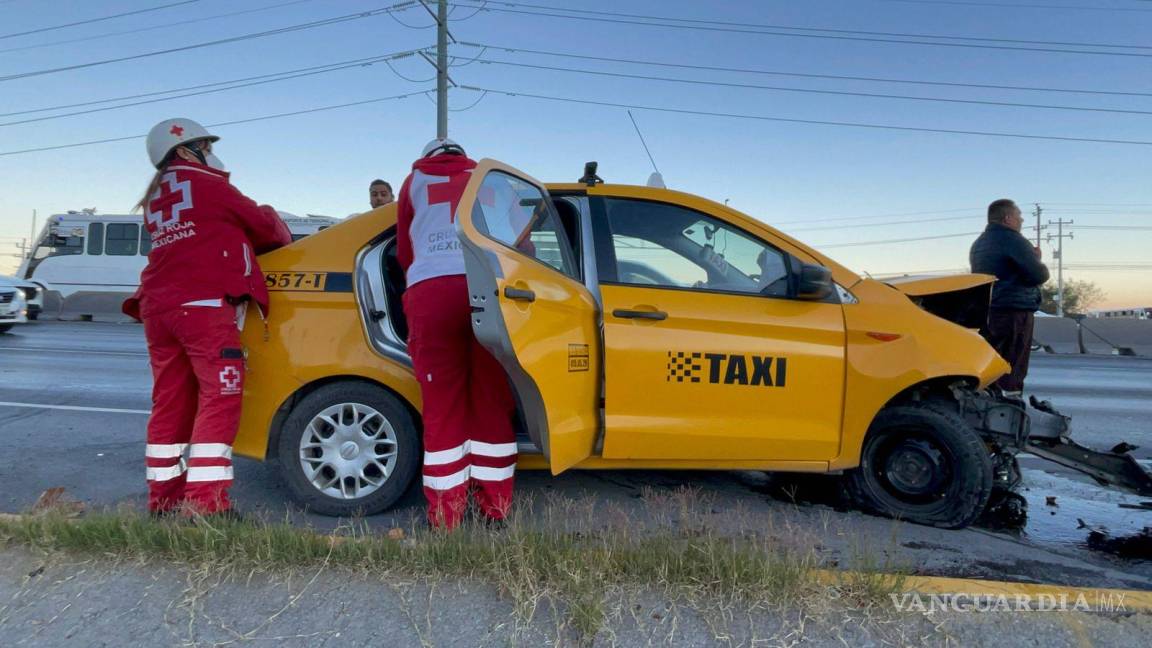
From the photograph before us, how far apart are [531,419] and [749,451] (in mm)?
1150

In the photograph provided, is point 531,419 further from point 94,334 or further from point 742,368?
point 94,334

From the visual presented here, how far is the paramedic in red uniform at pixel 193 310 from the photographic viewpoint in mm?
3244

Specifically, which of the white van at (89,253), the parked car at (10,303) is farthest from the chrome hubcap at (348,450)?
the white van at (89,253)

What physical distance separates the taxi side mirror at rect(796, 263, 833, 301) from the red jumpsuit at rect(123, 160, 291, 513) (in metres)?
2.69

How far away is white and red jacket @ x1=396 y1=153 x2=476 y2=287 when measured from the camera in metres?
3.24

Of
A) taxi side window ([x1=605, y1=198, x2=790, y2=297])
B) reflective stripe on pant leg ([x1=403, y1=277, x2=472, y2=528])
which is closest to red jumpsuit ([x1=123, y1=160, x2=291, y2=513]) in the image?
reflective stripe on pant leg ([x1=403, y1=277, x2=472, y2=528])

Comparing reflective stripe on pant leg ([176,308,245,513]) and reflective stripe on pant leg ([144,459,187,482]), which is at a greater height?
reflective stripe on pant leg ([176,308,245,513])

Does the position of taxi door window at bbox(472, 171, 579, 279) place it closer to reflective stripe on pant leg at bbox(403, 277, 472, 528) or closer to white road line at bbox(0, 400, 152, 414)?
reflective stripe on pant leg at bbox(403, 277, 472, 528)

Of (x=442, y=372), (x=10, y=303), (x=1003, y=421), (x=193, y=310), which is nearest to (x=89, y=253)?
(x=10, y=303)

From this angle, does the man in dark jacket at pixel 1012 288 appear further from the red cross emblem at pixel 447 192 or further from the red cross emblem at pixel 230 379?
the red cross emblem at pixel 230 379

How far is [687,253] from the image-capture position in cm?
372

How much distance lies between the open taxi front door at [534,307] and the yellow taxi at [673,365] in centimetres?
2

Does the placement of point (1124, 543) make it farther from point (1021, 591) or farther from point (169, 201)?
point (169, 201)

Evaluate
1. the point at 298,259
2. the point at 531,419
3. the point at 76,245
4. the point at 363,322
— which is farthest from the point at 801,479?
the point at 76,245
